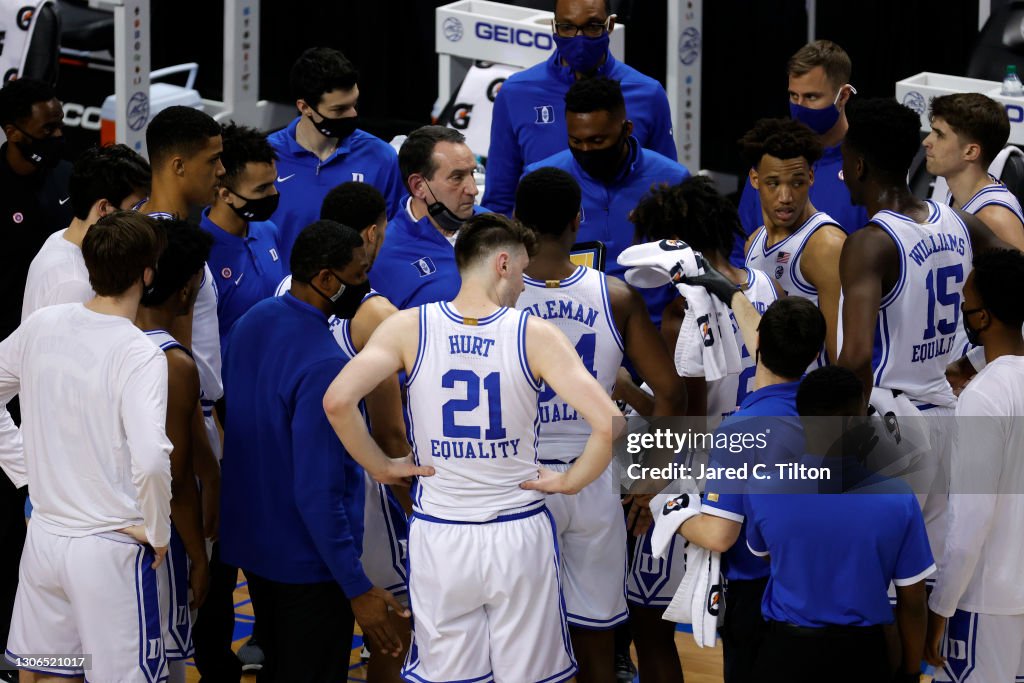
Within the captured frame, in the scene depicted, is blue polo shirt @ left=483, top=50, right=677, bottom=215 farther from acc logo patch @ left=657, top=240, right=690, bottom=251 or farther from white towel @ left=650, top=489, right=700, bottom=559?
white towel @ left=650, top=489, right=700, bottom=559

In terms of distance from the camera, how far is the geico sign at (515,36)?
916 centimetres

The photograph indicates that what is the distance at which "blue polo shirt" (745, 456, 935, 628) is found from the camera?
3951 mm

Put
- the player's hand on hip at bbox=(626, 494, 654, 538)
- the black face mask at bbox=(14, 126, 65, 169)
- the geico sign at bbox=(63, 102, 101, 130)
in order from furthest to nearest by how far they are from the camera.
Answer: the geico sign at bbox=(63, 102, 101, 130), the black face mask at bbox=(14, 126, 65, 169), the player's hand on hip at bbox=(626, 494, 654, 538)

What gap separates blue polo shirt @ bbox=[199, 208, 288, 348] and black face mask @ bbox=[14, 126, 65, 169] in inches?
39.5

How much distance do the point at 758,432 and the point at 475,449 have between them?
787 millimetres

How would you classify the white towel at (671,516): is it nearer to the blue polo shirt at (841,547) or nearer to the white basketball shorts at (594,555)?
the blue polo shirt at (841,547)

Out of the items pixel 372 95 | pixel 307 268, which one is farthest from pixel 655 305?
pixel 372 95

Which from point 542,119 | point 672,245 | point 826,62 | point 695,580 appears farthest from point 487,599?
point 826,62

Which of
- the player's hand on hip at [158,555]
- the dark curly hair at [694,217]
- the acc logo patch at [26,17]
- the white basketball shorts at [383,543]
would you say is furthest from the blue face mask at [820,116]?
the acc logo patch at [26,17]

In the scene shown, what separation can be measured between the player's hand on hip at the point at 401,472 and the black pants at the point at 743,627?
938mm

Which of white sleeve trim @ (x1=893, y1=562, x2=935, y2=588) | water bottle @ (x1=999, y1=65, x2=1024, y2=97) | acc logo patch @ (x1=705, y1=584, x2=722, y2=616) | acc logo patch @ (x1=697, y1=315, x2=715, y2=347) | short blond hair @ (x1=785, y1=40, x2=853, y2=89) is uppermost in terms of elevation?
short blond hair @ (x1=785, y1=40, x2=853, y2=89)

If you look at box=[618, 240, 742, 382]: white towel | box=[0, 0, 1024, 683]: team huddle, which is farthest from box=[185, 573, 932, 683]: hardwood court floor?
box=[618, 240, 742, 382]: white towel

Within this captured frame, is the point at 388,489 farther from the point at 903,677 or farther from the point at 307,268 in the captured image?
the point at 903,677

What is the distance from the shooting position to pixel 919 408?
502 cm
